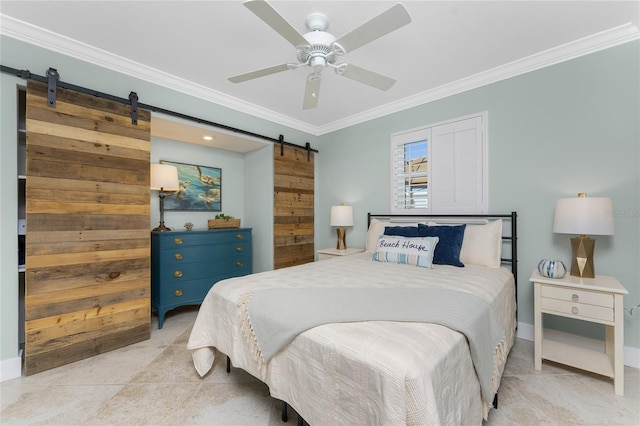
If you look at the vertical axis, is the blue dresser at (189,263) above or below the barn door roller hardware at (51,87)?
below

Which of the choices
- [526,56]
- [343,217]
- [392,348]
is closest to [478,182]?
[526,56]

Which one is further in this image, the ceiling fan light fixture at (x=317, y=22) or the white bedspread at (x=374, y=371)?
the ceiling fan light fixture at (x=317, y=22)

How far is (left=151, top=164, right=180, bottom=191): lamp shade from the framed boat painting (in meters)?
0.30

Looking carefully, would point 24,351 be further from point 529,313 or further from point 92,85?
point 529,313

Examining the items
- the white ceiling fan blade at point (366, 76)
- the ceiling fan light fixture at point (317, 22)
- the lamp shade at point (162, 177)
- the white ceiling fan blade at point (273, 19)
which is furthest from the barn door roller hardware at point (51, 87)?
the white ceiling fan blade at point (366, 76)

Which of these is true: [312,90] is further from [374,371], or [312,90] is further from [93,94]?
[374,371]

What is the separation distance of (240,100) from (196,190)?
1.36 meters

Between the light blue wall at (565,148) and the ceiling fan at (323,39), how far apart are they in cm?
145

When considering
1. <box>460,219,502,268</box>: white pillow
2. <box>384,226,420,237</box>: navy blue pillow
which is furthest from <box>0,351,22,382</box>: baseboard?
<box>460,219,502,268</box>: white pillow

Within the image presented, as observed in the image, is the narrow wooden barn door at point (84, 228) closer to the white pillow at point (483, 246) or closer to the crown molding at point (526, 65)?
the crown molding at point (526, 65)

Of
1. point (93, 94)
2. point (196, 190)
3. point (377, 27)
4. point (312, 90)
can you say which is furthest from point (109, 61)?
point (377, 27)

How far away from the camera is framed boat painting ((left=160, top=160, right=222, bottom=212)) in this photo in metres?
3.54

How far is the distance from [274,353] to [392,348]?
2.02ft

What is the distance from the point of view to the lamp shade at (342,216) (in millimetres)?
3729
